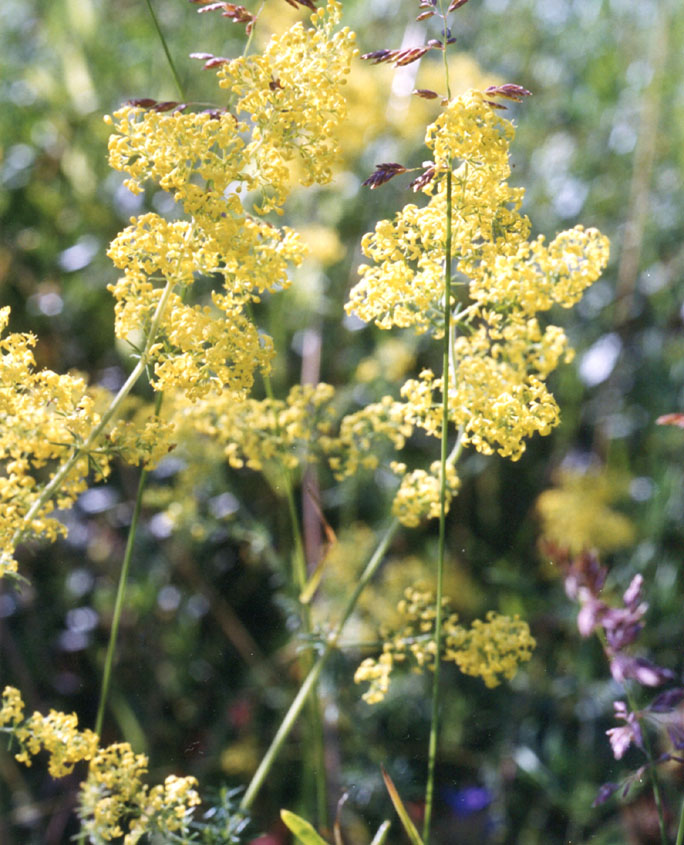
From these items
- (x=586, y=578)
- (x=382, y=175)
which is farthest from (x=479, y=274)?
(x=586, y=578)

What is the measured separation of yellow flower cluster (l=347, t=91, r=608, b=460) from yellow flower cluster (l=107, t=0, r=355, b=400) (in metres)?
0.13

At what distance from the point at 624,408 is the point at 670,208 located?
752 millimetres

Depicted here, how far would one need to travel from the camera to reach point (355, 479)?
7.79 feet

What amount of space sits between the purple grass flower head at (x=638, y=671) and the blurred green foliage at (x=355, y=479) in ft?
2.11

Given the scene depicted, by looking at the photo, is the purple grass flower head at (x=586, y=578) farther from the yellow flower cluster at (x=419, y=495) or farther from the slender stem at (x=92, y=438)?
the slender stem at (x=92, y=438)

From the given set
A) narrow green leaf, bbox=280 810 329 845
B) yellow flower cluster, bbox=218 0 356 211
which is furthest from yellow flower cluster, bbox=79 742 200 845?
yellow flower cluster, bbox=218 0 356 211

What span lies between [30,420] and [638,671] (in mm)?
837

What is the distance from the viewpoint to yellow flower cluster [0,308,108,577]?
1.03 meters

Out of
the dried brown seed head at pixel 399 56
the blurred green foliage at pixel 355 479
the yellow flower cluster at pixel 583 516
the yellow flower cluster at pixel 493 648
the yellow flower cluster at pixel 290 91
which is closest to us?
the dried brown seed head at pixel 399 56

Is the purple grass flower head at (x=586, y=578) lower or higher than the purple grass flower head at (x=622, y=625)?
higher

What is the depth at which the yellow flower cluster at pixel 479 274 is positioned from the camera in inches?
39.8

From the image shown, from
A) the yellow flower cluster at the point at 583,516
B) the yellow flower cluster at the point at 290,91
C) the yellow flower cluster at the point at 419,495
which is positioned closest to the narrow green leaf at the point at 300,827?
the yellow flower cluster at the point at 419,495

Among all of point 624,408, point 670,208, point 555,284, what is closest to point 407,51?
point 555,284

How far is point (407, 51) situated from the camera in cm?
94
